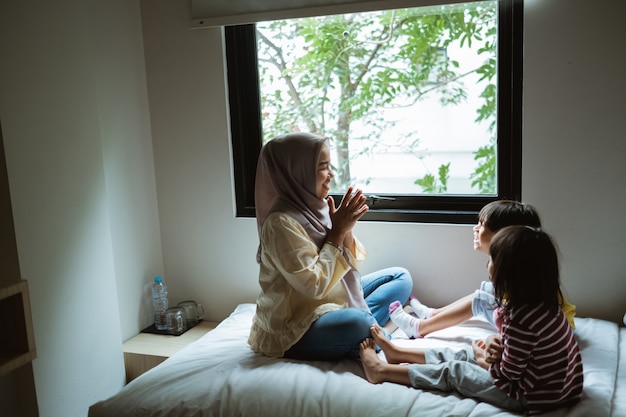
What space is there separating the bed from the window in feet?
2.17

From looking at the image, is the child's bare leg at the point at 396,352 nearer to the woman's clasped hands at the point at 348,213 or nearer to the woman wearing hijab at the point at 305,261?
the woman wearing hijab at the point at 305,261

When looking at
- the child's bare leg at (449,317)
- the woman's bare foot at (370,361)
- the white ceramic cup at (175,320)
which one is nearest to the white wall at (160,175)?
the white ceramic cup at (175,320)

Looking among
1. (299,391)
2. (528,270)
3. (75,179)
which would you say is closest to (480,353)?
(528,270)

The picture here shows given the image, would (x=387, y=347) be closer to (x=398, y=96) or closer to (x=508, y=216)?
(x=508, y=216)

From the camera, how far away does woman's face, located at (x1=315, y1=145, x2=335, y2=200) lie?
1944 millimetres

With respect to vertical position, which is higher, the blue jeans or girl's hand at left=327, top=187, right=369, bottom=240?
girl's hand at left=327, top=187, right=369, bottom=240

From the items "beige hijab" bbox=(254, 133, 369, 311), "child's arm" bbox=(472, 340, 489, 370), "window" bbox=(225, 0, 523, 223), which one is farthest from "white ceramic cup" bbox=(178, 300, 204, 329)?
"child's arm" bbox=(472, 340, 489, 370)

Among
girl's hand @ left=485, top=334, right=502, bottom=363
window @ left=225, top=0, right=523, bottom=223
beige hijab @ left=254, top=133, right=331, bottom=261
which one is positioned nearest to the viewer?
girl's hand @ left=485, top=334, right=502, bottom=363

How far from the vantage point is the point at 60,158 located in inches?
77.8

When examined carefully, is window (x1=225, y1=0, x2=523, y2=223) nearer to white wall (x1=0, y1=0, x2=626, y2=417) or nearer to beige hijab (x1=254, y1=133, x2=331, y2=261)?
white wall (x1=0, y1=0, x2=626, y2=417)

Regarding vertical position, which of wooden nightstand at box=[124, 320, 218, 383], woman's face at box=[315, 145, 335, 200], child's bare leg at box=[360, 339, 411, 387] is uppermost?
woman's face at box=[315, 145, 335, 200]

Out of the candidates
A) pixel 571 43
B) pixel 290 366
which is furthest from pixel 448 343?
pixel 571 43

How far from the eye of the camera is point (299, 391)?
165 cm

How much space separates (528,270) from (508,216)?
41 centimetres
